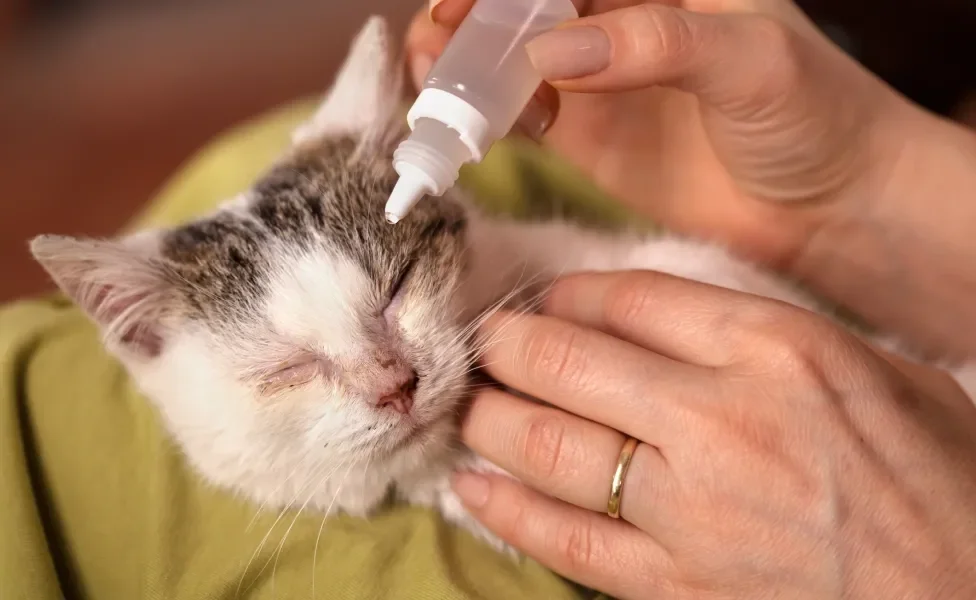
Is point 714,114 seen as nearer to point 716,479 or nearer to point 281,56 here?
point 716,479

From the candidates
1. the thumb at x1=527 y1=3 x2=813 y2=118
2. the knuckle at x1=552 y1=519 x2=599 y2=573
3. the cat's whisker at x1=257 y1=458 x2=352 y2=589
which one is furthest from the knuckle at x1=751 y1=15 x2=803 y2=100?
the cat's whisker at x1=257 y1=458 x2=352 y2=589

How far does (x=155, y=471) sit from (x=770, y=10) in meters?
1.19

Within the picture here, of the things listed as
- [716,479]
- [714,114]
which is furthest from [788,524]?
[714,114]

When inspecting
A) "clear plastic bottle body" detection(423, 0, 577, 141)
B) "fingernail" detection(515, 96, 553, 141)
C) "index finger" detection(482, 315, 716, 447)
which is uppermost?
"clear plastic bottle body" detection(423, 0, 577, 141)

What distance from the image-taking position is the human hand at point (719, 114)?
2.95 feet

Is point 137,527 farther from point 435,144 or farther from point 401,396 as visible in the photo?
point 435,144

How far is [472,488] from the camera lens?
1043 mm

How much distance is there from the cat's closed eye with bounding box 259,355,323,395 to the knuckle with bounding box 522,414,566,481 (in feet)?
0.93

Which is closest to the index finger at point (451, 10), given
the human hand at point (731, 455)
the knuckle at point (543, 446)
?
the human hand at point (731, 455)

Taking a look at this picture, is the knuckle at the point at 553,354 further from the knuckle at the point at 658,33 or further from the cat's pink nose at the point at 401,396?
the knuckle at the point at 658,33

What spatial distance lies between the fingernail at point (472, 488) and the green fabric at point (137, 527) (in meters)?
0.05

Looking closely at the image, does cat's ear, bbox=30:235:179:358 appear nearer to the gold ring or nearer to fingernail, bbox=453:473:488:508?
fingernail, bbox=453:473:488:508

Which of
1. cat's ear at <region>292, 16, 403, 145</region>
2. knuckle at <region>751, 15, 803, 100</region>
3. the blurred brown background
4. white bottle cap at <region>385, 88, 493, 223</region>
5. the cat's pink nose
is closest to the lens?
white bottle cap at <region>385, 88, 493, 223</region>

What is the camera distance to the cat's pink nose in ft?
2.97
